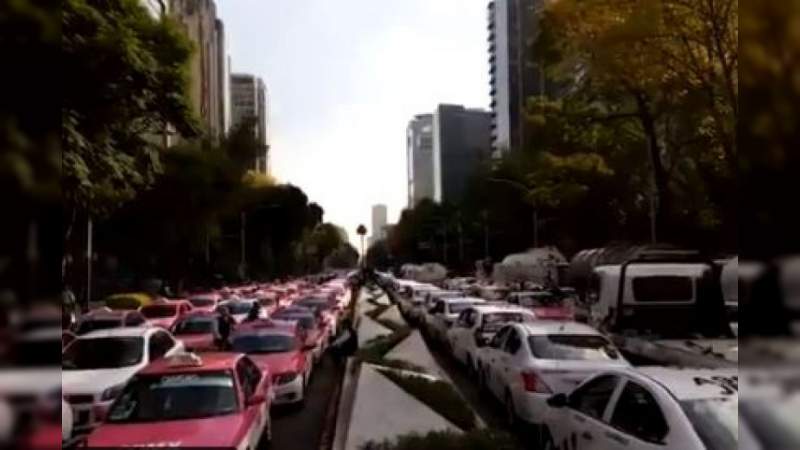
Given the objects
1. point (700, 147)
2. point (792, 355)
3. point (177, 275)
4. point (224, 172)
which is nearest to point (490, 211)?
point (177, 275)

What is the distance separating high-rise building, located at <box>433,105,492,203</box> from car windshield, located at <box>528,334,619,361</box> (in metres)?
49.1

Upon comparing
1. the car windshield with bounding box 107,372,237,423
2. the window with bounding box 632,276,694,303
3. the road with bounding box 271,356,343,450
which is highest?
the window with bounding box 632,276,694,303

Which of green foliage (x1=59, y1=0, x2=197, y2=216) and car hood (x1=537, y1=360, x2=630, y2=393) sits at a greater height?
green foliage (x1=59, y1=0, x2=197, y2=216)

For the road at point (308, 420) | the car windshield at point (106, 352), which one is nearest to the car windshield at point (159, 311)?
the road at point (308, 420)

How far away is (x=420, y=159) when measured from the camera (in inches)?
3046

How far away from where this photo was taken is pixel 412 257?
129125mm

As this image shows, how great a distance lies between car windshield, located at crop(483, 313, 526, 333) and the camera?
62.1 feet

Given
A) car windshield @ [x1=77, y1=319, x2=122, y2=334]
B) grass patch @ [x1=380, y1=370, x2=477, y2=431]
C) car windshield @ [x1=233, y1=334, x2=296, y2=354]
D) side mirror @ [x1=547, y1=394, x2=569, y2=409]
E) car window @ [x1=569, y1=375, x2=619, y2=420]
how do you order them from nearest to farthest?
1. car window @ [x1=569, y1=375, x2=619, y2=420]
2. side mirror @ [x1=547, y1=394, x2=569, y2=409]
3. grass patch @ [x1=380, y1=370, x2=477, y2=431]
4. car windshield @ [x1=233, y1=334, x2=296, y2=354]
5. car windshield @ [x1=77, y1=319, x2=122, y2=334]

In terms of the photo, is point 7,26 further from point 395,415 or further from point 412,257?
point 412,257

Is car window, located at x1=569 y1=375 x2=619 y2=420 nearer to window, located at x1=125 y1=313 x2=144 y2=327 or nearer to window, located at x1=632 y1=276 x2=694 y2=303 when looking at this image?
window, located at x1=632 y1=276 x2=694 y2=303

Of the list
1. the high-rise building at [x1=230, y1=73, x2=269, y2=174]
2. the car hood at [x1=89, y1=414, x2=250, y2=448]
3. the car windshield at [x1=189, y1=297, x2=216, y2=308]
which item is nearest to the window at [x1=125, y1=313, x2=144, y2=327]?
the car windshield at [x1=189, y1=297, x2=216, y2=308]


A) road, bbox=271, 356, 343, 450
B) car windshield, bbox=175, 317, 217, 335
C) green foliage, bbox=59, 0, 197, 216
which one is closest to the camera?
green foliage, bbox=59, 0, 197, 216

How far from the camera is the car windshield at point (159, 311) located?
29684 mm

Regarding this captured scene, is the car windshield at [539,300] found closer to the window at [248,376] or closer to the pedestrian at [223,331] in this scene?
the pedestrian at [223,331]
